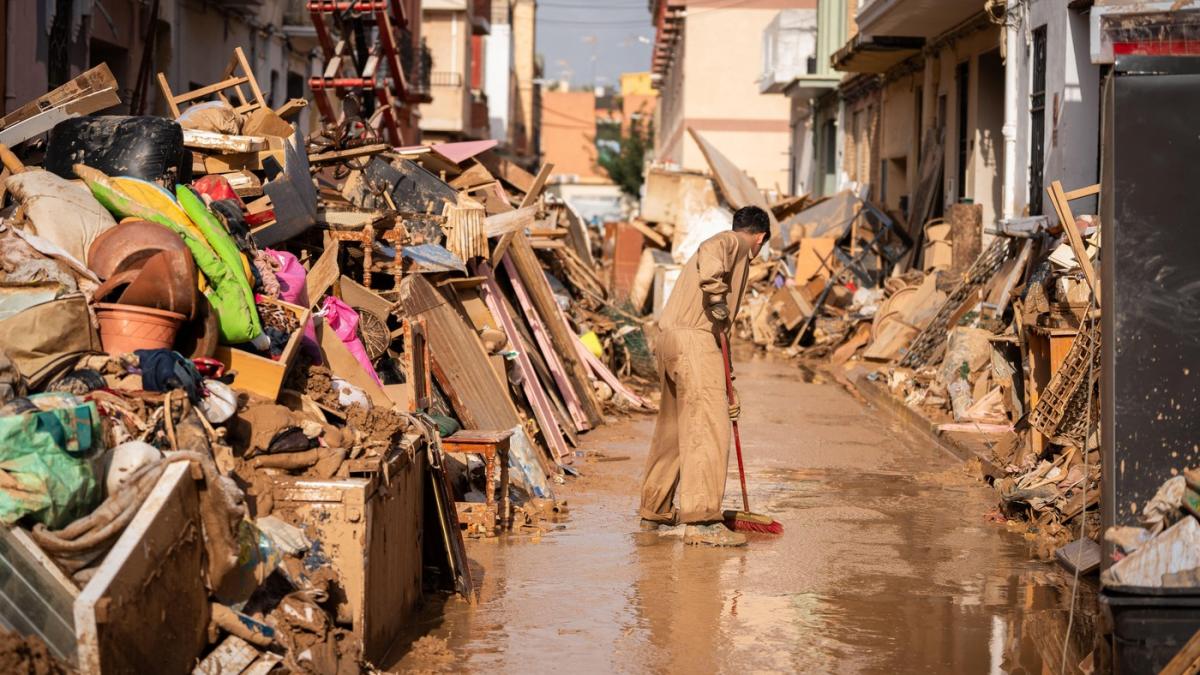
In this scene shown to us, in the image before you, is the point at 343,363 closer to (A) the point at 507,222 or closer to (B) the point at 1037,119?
(A) the point at 507,222

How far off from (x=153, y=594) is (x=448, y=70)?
42.4 metres

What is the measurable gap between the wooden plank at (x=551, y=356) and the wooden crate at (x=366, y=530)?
6.84m

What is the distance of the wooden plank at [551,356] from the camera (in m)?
13.1

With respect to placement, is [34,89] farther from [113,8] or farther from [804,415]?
[804,415]

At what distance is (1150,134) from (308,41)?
21740mm

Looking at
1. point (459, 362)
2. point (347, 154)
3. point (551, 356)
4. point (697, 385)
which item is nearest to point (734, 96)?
point (551, 356)

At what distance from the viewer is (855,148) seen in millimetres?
31266

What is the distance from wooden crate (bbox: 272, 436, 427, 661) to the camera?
5.34m

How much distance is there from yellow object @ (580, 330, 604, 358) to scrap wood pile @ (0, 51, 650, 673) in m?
3.58

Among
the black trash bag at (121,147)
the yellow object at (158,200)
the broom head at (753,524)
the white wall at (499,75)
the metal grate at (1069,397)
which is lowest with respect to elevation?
the broom head at (753,524)

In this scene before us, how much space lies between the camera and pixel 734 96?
4672cm

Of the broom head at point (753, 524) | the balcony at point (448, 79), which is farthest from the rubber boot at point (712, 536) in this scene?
the balcony at point (448, 79)

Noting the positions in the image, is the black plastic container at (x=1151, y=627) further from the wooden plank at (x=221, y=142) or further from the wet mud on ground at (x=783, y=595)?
the wooden plank at (x=221, y=142)

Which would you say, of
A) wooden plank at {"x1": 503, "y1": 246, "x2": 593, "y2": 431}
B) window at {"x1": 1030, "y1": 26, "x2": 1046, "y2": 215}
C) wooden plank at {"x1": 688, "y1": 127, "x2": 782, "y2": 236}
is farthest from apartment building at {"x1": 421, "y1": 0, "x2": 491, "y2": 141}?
wooden plank at {"x1": 503, "y1": 246, "x2": 593, "y2": 431}
